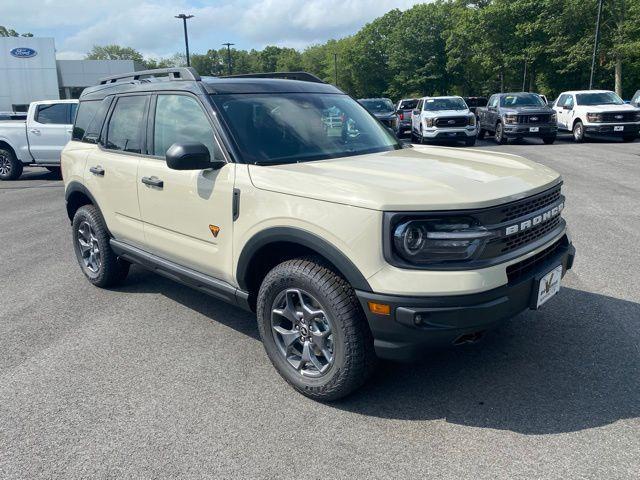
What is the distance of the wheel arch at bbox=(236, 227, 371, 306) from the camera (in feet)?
9.21

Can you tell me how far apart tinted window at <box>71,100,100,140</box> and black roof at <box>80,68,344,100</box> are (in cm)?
10

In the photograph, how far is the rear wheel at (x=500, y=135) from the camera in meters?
19.6

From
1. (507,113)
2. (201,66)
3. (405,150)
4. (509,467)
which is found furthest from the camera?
(201,66)

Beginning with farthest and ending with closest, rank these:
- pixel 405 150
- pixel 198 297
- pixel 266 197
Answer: pixel 198 297 → pixel 405 150 → pixel 266 197

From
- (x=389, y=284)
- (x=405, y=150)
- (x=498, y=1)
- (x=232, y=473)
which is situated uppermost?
(x=498, y=1)

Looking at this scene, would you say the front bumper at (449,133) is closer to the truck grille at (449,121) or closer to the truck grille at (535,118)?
the truck grille at (449,121)

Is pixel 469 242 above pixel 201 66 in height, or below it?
below

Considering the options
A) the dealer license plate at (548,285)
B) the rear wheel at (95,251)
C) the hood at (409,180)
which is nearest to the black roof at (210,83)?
the hood at (409,180)

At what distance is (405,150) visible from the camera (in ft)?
13.7

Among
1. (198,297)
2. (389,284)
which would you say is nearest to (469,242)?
(389,284)

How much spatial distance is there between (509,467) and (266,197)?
1901 millimetres

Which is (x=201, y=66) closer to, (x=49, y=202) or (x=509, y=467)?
(x=49, y=202)

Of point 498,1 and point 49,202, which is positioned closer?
point 49,202

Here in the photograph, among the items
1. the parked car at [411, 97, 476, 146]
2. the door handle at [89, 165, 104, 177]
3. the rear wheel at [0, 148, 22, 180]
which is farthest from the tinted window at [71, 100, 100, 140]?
the parked car at [411, 97, 476, 146]
